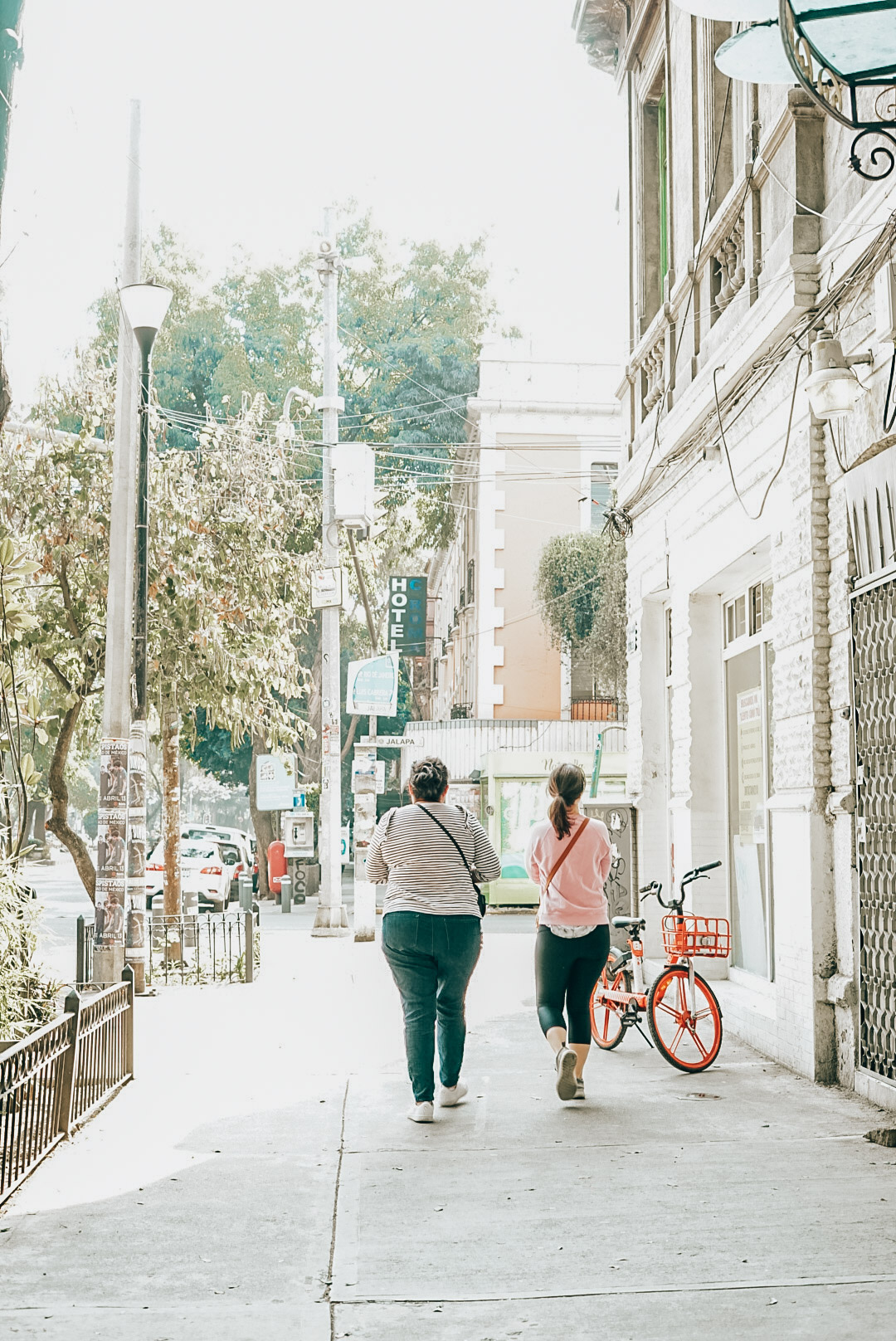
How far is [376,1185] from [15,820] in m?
3.47

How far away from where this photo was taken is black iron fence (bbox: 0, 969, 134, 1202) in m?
5.99

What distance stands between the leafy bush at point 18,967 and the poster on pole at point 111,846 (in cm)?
412

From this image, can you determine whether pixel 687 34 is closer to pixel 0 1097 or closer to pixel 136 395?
pixel 136 395

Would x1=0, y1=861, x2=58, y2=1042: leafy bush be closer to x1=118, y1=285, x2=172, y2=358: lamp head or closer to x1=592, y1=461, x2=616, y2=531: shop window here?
x1=118, y1=285, x2=172, y2=358: lamp head

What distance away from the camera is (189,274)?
3481 centimetres

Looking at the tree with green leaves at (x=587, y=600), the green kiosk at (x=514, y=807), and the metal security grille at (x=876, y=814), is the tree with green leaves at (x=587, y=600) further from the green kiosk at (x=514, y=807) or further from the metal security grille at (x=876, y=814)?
A: the metal security grille at (x=876, y=814)

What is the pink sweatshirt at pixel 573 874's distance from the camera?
790 cm

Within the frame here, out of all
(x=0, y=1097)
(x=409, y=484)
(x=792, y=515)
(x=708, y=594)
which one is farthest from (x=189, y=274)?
(x=0, y=1097)

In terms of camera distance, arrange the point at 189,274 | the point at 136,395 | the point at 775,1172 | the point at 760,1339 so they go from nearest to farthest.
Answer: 1. the point at 760,1339
2. the point at 775,1172
3. the point at 136,395
4. the point at 189,274

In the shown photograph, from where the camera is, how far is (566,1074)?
7734 mm

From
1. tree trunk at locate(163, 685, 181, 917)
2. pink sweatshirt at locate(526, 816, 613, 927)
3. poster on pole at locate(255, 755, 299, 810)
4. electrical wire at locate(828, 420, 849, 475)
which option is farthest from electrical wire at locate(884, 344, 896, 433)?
poster on pole at locate(255, 755, 299, 810)

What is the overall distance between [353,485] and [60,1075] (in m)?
16.8

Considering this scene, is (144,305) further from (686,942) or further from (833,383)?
(686,942)

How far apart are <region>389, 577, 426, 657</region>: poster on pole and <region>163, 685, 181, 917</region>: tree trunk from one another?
15.0 meters
